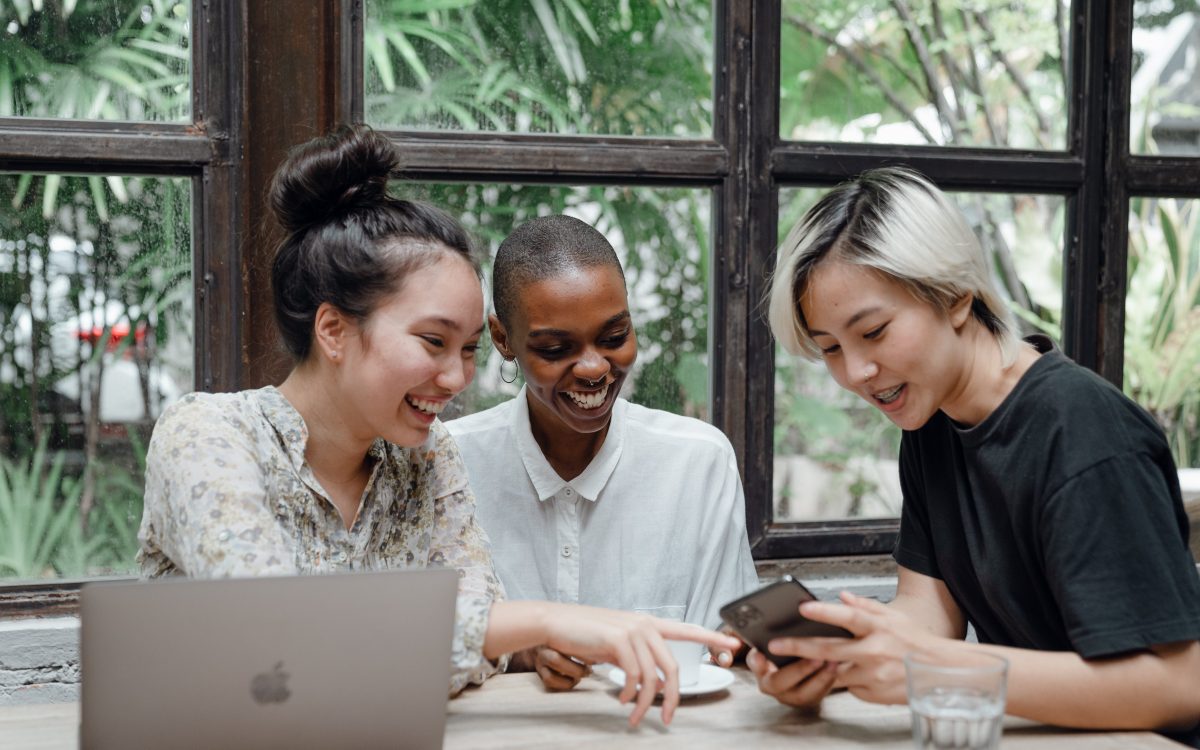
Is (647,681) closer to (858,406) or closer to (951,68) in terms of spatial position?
(858,406)

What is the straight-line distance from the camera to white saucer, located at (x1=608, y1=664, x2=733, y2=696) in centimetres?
139

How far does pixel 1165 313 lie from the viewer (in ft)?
8.85

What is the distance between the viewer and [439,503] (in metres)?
1.70

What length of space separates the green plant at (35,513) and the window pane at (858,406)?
56.9 inches

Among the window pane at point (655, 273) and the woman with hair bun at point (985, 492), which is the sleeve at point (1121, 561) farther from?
the window pane at point (655, 273)

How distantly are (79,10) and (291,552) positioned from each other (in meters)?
1.34

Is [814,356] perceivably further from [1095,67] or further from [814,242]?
[1095,67]

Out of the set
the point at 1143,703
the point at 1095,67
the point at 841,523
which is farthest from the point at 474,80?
the point at 1143,703

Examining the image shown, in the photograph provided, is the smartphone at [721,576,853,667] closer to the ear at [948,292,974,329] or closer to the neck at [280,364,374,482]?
the ear at [948,292,974,329]

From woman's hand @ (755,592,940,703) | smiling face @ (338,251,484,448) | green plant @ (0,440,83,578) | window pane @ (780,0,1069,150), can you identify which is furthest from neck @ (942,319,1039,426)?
green plant @ (0,440,83,578)

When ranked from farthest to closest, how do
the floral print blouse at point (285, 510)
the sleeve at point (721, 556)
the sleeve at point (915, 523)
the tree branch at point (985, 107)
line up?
1. the tree branch at point (985, 107)
2. the sleeve at point (721, 556)
3. the sleeve at point (915, 523)
4. the floral print blouse at point (285, 510)

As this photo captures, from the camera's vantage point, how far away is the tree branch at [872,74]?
2.51m

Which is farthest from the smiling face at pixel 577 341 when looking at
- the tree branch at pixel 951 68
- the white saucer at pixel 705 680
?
the tree branch at pixel 951 68

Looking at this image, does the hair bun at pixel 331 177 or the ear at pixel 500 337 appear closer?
the hair bun at pixel 331 177
